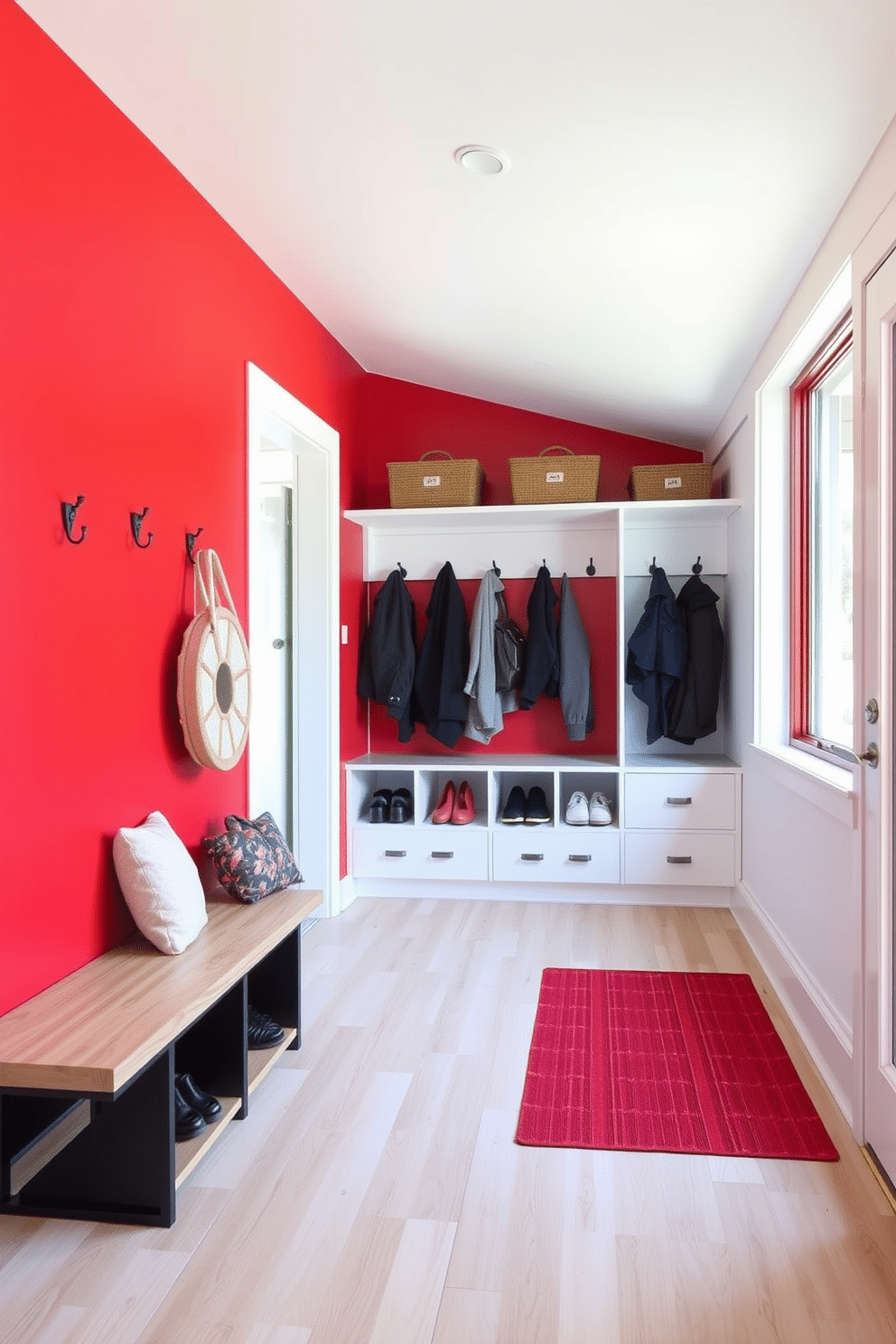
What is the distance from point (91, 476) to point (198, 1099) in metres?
1.47

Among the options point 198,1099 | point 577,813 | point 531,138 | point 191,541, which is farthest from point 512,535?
point 198,1099

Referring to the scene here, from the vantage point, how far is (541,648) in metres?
4.52

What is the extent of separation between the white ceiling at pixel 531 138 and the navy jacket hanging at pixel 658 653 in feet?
3.97

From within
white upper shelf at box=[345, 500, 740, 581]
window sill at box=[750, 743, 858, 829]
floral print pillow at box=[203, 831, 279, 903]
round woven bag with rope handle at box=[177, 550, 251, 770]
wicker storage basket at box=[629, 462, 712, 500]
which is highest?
wicker storage basket at box=[629, 462, 712, 500]

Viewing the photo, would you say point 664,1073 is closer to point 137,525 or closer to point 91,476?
point 137,525

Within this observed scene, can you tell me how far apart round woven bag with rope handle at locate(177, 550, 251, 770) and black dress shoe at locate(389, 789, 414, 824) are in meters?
1.57

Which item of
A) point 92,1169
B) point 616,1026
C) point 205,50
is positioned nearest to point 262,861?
point 92,1169

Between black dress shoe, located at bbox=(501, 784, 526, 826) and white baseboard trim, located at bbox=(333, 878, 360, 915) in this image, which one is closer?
white baseboard trim, located at bbox=(333, 878, 360, 915)

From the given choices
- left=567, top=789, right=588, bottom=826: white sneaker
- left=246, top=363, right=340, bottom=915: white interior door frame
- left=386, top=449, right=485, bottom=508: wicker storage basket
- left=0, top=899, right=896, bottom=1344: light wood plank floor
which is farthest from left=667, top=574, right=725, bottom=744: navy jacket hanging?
left=0, top=899, right=896, bottom=1344: light wood plank floor

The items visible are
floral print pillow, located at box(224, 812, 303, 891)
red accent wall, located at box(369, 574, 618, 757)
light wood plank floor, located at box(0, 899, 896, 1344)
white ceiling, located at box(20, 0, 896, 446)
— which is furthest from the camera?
red accent wall, located at box(369, 574, 618, 757)

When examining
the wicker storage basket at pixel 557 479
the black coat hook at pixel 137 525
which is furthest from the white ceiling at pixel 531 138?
the black coat hook at pixel 137 525

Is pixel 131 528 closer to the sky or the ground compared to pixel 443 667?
closer to the sky

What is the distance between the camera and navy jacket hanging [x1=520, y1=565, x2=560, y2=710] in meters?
4.52

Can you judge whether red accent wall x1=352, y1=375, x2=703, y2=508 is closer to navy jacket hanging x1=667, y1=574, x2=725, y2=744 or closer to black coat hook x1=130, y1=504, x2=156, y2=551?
navy jacket hanging x1=667, y1=574, x2=725, y2=744
